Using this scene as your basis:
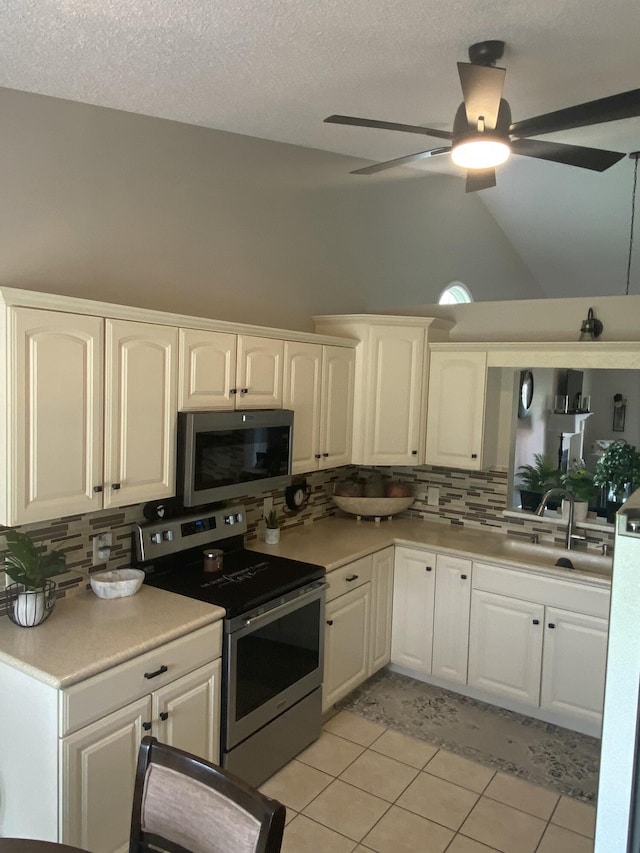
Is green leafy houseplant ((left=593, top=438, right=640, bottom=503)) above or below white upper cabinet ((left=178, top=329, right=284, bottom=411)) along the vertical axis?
below

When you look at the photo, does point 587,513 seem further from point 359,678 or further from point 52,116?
point 52,116

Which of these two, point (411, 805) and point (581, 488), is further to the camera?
point (581, 488)

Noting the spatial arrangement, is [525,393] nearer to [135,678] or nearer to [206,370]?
[206,370]

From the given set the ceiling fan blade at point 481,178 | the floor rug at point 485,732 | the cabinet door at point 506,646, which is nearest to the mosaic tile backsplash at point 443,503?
the cabinet door at point 506,646

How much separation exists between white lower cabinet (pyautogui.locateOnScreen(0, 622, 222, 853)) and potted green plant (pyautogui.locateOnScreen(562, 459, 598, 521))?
7.87 feet

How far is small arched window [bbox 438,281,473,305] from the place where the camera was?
5.17 meters

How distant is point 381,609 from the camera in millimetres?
3598

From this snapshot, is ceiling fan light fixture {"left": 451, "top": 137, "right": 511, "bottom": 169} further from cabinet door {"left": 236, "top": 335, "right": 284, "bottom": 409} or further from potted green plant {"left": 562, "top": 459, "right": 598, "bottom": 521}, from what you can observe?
potted green plant {"left": 562, "top": 459, "right": 598, "bottom": 521}

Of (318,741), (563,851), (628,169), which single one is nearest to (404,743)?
(318,741)

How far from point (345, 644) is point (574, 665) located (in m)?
1.17

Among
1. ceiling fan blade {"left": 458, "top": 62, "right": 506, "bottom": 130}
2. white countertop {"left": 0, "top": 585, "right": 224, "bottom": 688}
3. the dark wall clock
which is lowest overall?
white countertop {"left": 0, "top": 585, "right": 224, "bottom": 688}

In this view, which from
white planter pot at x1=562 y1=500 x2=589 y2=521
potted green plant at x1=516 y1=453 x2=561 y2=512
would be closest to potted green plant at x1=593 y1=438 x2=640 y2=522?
white planter pot at x1=562 y1=500 x2=589 y2=521

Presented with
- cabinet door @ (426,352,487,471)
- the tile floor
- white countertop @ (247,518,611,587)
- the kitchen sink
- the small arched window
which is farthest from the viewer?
the small arched window

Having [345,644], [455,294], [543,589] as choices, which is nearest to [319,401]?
[345,644]
